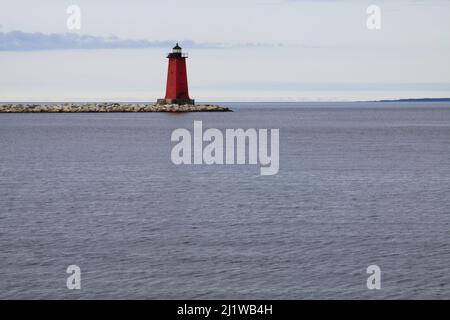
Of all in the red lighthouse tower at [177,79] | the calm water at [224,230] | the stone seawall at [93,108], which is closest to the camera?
the calm water at [224,230]

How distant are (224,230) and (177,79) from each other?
81471 mm

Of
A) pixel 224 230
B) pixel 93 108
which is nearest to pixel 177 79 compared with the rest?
pixel 93 108

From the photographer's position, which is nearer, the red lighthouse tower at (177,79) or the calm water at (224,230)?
the calm water at (224,230)

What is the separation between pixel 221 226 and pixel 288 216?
8.92 feet

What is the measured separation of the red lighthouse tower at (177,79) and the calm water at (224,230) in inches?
2302

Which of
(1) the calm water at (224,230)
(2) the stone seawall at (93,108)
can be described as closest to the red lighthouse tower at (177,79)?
(2) the stone seawall at (93,108)

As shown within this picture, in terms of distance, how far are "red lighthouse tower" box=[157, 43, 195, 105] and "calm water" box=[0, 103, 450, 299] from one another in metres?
58.5

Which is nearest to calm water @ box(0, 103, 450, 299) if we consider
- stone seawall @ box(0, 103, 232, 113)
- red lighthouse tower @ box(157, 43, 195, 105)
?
red lighthouse tower @ box(157, 43, 195, 105)

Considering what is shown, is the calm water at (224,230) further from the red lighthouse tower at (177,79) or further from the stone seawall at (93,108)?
the stone seawall at (93,108)

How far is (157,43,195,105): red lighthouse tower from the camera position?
99.2 meters

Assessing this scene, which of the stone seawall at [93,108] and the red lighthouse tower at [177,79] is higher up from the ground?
the red lighthouse tower at [177,79]

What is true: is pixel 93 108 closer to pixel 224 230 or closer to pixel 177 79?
pixel 177 79

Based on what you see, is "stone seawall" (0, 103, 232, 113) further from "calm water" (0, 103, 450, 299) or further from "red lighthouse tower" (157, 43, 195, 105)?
"calm water" (0, 103, 450, 299)

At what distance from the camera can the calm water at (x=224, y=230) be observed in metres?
16.1
